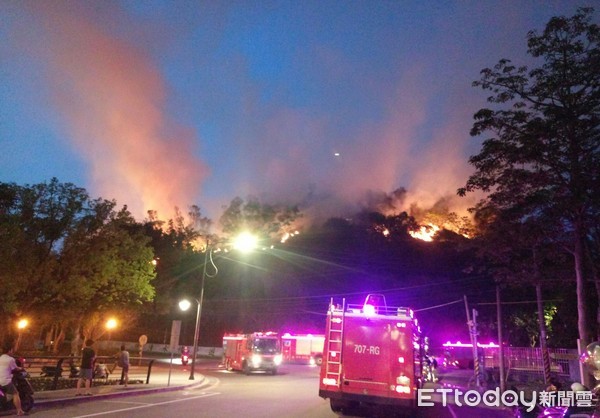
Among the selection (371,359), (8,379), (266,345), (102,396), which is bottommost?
(102,396)

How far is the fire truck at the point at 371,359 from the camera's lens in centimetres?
1223

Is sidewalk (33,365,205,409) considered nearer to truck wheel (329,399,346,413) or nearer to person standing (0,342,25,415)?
person standing (0,342,25,415)

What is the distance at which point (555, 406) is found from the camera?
702cm

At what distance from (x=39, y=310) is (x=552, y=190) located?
82.8 ft

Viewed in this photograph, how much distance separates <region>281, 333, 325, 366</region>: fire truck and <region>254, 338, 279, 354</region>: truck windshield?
21.0m

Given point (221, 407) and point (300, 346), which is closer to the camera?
point (221, 407)

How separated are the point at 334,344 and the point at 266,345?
18636 mm

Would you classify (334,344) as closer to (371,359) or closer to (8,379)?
(371,359)

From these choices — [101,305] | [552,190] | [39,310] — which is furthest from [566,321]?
[39,310]

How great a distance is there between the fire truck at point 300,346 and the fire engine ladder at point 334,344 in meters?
39.6

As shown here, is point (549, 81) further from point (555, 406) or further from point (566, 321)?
point (566, 321)

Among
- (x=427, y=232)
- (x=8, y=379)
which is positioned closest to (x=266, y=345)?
(x=8, y=379)

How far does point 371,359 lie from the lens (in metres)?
12.6

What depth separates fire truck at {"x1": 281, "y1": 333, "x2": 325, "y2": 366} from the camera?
51.4m
